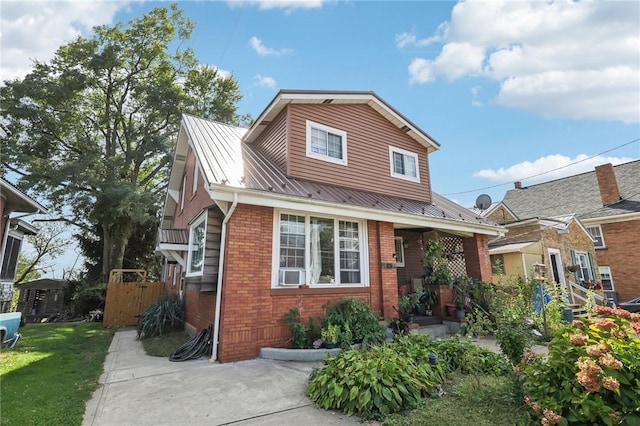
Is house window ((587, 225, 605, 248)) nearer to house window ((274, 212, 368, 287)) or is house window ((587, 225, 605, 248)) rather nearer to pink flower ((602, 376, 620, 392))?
house window ((274, 212, 368, 287))

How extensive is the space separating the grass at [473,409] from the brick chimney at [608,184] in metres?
22.7

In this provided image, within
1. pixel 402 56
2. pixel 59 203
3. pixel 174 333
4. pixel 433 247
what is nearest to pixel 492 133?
pixel 402 56

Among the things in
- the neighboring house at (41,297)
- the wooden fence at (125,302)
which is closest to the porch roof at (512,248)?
the wooden fence at (125,302)

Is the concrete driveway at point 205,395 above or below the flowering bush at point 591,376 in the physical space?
below

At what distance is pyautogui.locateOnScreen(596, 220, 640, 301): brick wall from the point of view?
17750 mm

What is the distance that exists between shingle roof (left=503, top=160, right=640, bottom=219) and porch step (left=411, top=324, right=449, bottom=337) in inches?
683

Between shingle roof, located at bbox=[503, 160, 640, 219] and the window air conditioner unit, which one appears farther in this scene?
shingle roof, located at bbox=[503, 160, 640, 219]

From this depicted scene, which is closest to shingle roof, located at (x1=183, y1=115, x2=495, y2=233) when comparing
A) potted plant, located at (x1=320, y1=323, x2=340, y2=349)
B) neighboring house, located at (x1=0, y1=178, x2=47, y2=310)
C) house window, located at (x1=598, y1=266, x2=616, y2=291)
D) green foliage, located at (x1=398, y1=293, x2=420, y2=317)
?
green foliage, located at (x1=398, y1=293, x2=420, y2=317)

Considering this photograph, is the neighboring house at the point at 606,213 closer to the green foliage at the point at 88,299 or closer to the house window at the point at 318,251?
the house window at the point at 318,251

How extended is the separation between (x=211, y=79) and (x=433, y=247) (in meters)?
23.4

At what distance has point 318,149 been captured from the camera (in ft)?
31.4

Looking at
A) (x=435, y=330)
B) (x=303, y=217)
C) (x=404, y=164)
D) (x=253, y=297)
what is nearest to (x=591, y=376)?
(x=253, y=297)

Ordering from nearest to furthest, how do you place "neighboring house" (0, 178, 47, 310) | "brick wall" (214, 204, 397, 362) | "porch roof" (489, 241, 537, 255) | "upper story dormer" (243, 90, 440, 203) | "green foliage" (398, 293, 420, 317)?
"brick wall" (214, 204, 397, 362)
"green foliage" (398, 293, 420, 317)
"upper story dormer" (243, 90, 440, 203)
"neighboring house" (0, 178, 47, 310)
"porch roof" (489, 241, 537, 255)

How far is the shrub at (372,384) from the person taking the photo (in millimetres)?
3768
